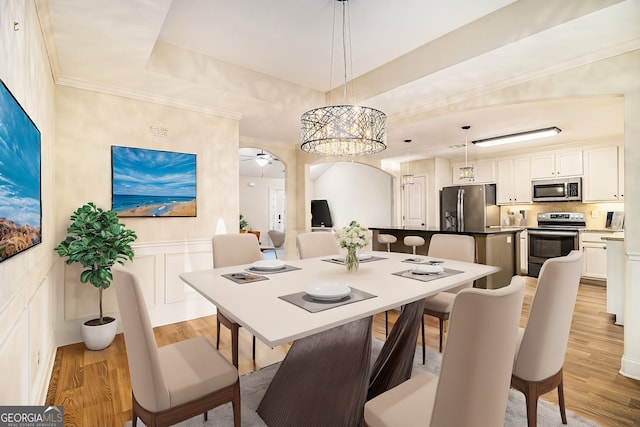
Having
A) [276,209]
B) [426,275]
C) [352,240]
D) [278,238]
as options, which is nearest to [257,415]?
[352,240]

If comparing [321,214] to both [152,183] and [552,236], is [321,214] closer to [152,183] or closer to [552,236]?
[552,236]

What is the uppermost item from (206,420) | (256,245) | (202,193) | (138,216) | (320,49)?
(320,49)

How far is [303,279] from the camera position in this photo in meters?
1.93

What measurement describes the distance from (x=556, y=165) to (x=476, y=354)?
6.10m

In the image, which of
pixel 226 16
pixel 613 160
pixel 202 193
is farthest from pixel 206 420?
pixel 613 160

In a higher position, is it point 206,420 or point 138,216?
point 138,216

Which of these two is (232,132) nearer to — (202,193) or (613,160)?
(202,193)

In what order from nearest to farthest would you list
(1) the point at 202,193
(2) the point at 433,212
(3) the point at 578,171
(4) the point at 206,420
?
(4) the point at 206,420 < (1) the point at 202,193 < (3) the point at 578,171 < (2) the point at 433,212

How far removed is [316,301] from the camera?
1.46 meters

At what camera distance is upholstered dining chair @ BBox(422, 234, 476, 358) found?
2403mm

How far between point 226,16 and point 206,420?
281 centimetres

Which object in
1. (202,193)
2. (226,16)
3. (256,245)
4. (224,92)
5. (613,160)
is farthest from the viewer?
(613,160)

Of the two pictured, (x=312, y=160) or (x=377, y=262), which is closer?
(x=377, y=262)

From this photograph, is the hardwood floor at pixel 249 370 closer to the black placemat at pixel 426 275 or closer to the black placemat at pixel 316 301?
the black placemat at pixel 426 275
